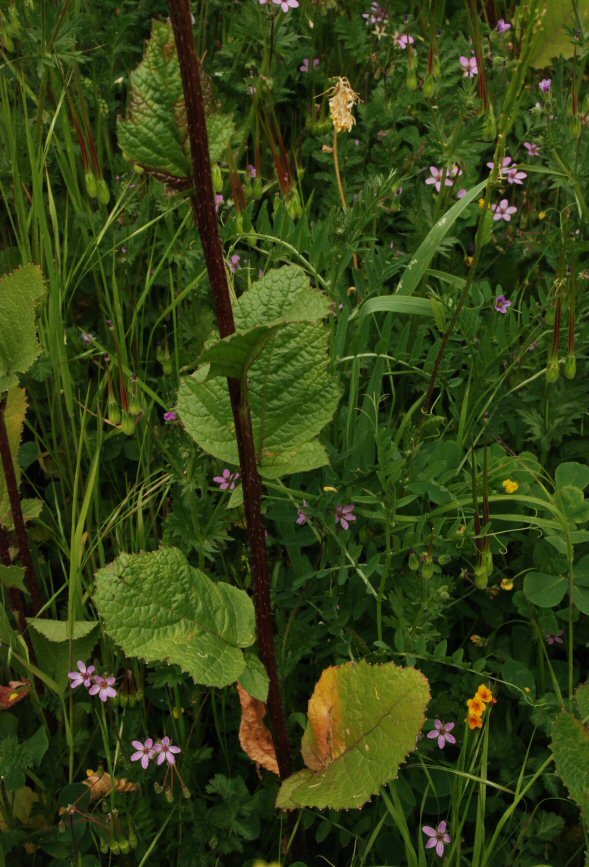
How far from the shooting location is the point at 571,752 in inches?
56.1

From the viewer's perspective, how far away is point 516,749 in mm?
1719

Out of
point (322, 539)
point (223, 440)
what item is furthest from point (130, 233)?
point (223, 440)

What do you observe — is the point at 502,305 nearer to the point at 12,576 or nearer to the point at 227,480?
Answer: the point at 227,480

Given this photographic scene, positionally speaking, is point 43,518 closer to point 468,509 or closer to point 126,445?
point 126,445

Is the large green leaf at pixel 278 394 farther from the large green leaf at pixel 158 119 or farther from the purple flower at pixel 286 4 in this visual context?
the purple flower at pixel 286 4

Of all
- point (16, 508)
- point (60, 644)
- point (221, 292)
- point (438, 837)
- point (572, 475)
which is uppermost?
point (221, 292)

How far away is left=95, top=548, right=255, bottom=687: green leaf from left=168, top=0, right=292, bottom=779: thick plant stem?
72 mm

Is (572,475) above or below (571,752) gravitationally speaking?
above

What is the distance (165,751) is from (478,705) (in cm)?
59

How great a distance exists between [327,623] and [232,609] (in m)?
0.47

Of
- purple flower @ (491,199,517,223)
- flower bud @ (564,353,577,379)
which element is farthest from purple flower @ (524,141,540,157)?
flower bud @ (564,353,577,379)

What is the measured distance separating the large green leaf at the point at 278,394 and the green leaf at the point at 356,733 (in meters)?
0.39

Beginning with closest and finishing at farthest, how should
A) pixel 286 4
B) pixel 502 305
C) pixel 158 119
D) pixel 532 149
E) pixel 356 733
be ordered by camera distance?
1. pixel 158 119
2. pixel 356 733
3. pixel 502 305
4. pixel 286 4
5. pixel 532 149

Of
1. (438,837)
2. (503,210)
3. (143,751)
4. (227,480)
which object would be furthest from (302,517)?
(503,210)
